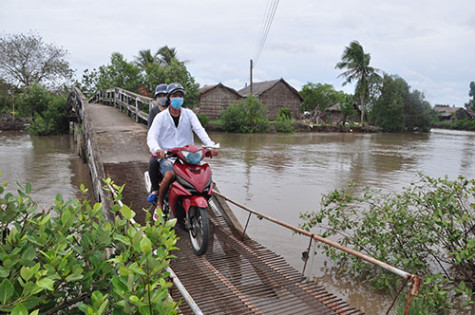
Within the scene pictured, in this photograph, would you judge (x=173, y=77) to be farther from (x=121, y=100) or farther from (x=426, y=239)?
(x=426, y=239)

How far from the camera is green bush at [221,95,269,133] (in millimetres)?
30250

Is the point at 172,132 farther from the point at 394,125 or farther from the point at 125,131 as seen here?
the point at 394,125

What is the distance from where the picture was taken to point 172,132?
14.8ft

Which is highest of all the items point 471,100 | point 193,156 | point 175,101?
point 471,100

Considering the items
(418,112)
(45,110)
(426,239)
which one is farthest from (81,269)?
(418,112)

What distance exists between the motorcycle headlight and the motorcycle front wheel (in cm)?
54

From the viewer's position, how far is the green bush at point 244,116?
30250mm

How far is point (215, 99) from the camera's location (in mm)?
35281

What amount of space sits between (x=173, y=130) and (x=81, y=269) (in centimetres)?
317

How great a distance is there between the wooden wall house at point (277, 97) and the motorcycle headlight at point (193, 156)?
34.2 metres

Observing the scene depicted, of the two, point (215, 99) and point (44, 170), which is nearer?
point (44, 170)

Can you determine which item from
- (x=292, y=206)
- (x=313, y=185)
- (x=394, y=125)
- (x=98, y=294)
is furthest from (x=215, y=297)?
(x=394, y=125)

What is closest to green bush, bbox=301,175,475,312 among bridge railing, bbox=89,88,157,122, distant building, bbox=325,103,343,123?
bridge railing, bbox=89,88,157,122

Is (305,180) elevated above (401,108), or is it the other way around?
(401,108)
